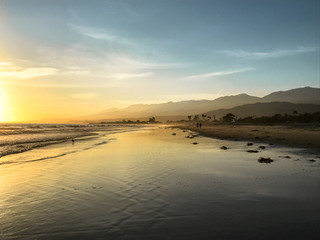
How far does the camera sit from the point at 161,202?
10.5m

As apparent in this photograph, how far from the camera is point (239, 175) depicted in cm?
1556

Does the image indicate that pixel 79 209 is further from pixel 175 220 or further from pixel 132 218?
pixel 175 220

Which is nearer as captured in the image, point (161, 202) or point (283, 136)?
point (161, 202)

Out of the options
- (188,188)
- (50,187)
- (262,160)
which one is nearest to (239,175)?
(188,188)

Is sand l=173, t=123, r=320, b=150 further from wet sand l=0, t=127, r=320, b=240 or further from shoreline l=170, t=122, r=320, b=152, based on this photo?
wet sand l=0, t=127, r=320, b=240

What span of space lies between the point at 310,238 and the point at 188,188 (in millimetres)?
6376

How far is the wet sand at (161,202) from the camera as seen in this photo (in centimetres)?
762

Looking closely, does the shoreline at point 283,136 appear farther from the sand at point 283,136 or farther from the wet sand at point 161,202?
the wet sand at point 161,202

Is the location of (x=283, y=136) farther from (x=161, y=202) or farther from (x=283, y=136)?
(x=161, y=202)

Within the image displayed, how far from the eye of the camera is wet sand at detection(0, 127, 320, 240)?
25.0ft

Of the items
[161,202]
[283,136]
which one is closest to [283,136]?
[283,136]

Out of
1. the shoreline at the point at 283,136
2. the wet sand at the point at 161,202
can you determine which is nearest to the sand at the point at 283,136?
the shoreline at the point at 283,136

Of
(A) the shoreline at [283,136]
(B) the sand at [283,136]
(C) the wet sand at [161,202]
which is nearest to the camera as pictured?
(C) the wet sand at [161,202]

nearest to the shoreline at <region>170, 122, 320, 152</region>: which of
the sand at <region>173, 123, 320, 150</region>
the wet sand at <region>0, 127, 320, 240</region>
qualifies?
the sand at <region>173, 123, 320, 150</region>
